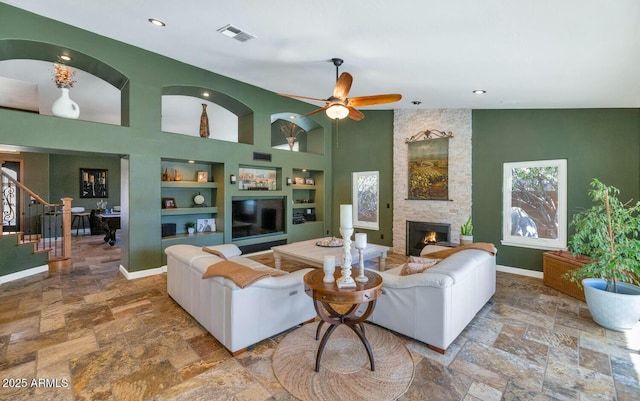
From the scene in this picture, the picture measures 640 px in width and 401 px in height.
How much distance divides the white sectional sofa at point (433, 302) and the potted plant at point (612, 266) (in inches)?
49.5

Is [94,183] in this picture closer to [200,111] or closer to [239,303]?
[200,111]

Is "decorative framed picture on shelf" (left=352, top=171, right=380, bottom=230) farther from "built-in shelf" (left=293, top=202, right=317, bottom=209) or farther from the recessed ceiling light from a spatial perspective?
the recessed ceiling light

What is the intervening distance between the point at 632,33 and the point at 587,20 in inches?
17.2

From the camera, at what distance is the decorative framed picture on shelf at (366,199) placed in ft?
23.3

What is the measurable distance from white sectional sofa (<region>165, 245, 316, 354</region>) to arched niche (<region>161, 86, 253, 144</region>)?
11.4 ft

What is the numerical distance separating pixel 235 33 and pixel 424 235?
5.18 meters

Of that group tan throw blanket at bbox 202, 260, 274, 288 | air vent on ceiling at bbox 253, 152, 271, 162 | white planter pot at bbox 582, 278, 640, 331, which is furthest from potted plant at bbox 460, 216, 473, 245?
air vent on ceiling at bbox 253, 152, 271, 162

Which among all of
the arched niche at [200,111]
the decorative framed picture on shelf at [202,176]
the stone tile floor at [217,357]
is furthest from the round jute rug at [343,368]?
the arched niche at [200,111]

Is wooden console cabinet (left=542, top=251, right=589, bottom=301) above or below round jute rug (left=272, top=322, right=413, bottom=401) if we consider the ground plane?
above

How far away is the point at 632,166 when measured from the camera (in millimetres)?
4188

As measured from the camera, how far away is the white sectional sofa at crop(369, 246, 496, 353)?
250 cm

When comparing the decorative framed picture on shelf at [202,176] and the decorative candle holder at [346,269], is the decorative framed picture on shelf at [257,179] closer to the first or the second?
the decorative framed picture on shelf at [202,176]

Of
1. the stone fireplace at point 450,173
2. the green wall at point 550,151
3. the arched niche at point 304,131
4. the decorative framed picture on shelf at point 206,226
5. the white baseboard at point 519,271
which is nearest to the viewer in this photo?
the green wall at point 550,151

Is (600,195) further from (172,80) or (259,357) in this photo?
(172,80)
